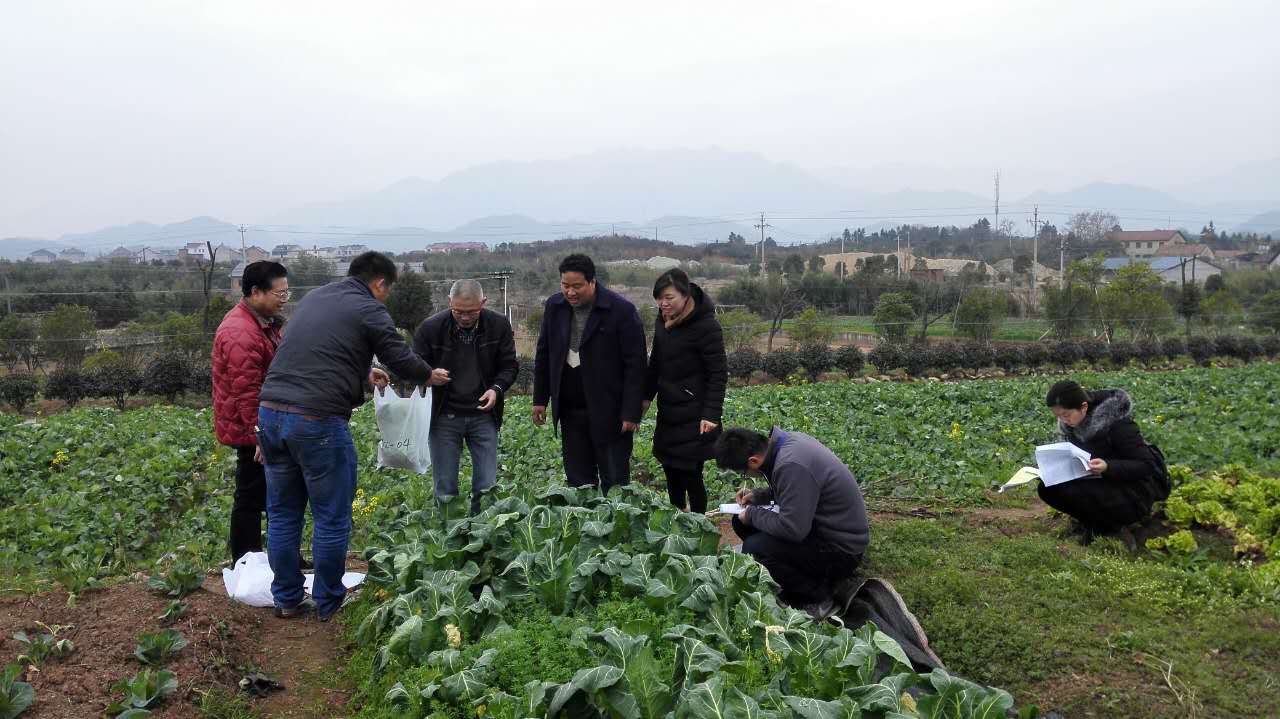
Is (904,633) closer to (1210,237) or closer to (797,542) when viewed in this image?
(797,542)

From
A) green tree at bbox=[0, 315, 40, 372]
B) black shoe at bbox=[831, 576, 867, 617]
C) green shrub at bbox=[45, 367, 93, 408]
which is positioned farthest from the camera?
green tree at bbox=[0, 315, 40, 372]

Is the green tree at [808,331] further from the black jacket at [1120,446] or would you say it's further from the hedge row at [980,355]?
the black jacket at [1120,446]

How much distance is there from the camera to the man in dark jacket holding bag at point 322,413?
159 inches

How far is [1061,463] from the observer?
5.38m

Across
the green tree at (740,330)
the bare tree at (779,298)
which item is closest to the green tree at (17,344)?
the green tree at (740,330)

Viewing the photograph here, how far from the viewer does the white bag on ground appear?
14.6 feet

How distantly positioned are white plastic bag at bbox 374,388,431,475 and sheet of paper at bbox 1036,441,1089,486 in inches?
149

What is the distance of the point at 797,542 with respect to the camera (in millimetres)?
4547

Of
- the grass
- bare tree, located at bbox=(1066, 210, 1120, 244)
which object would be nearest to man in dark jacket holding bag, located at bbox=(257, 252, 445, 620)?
the grass

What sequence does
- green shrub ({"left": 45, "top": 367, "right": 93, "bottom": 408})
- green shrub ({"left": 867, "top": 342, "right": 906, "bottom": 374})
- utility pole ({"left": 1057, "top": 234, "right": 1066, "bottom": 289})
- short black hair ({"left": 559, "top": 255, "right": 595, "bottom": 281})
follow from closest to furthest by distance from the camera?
short black hair ({"left": 559, "top": 255, "right": 595, "bottom": 281}), green shrub ({"left": 45, "top": 367, "right": 93, "bottom": 408}), green shrub ({"left": 867, "top": 342, "right": 906, "bottom": 374}), utility pole ({"left": 1057, "top": 234, "right": 1066, "bottom": 289})

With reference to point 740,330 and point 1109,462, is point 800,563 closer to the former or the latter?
point 1109,462

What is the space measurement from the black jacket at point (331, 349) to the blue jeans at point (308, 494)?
101 millimetres

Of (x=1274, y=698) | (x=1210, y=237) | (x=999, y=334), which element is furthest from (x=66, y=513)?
(x=1210, y=237)

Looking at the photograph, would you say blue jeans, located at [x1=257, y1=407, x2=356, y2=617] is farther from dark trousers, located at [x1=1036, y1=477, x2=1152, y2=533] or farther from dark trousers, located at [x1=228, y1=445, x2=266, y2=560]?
dark trousers, located at [x1=1036, y1=477, x2=1152, y2=533]
